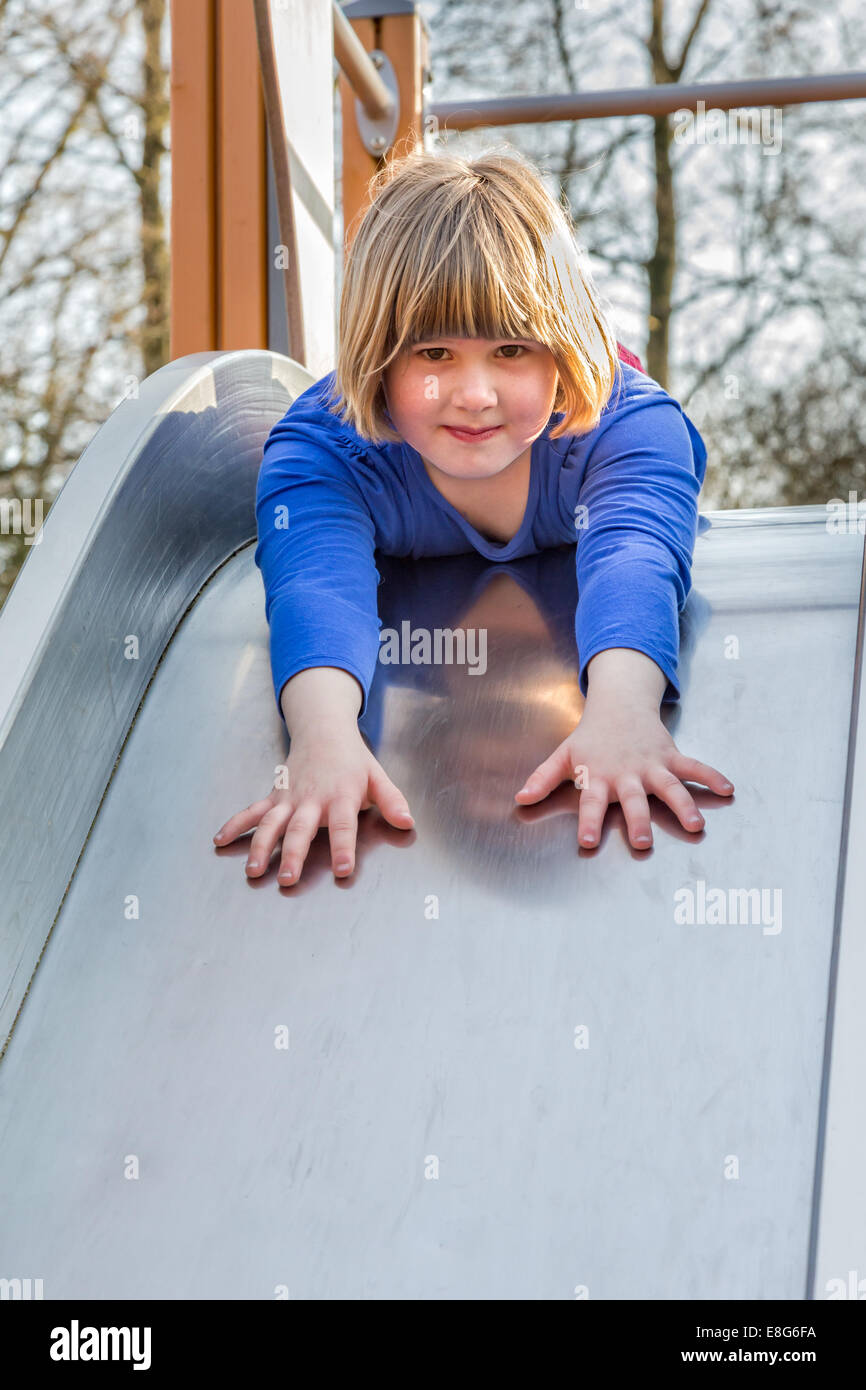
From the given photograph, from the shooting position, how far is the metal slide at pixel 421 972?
70 centimetres

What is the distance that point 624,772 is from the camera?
912 millimetres

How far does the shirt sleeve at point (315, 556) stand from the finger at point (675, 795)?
0.26 m

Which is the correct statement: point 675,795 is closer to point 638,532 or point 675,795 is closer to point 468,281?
point 638,532

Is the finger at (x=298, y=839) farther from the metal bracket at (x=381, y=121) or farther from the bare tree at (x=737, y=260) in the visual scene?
the bare tree at (x=737, y=260)

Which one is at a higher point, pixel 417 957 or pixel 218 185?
pixel 218 185

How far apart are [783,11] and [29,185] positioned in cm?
269

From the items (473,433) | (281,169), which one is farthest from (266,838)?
(281,169)

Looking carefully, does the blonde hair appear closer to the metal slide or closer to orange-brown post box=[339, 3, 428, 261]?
the metal slide

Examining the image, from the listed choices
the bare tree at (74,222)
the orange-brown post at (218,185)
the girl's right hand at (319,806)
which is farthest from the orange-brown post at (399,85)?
the bare tree at (74,222)

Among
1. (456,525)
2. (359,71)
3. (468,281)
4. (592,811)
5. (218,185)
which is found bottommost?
(592,811)

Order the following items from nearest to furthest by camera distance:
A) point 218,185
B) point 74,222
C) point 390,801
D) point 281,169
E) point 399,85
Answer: point 390,801 → point 281,169 → point 218,185 → point 399,85 → point 74,222

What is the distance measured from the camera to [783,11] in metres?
4.62

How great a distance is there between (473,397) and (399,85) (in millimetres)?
1581
